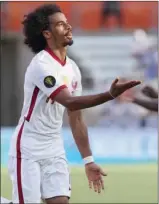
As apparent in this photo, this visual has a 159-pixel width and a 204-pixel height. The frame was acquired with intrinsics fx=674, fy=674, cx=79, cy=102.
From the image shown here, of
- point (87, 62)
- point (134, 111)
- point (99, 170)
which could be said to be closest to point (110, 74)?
point (87, 62)

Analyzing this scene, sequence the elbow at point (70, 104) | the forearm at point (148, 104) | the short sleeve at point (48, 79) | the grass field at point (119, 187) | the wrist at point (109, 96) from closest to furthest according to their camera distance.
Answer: the wrist at point (109, 96) < the elbow at point (70, 104) < the short sleeve at point (48, 79) < the forearm at point (148, 104) < the grass field at point (119, 187)

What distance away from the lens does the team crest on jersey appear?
4098mm

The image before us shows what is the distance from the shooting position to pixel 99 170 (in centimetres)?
451

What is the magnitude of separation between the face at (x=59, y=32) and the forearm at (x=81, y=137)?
58 centimetres

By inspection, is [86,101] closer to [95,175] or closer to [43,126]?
[43,126]

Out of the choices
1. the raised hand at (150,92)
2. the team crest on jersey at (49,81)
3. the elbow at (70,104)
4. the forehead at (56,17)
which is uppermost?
the forehead at (56,17)

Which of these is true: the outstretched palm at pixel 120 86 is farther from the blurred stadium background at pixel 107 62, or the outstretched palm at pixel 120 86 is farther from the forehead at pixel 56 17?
the blurred stadium background at pixel 107 62

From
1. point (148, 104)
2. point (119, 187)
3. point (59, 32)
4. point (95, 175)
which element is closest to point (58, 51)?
point (59, 32)

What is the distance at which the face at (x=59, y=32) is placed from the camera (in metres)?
4.32

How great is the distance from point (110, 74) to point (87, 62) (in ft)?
2.66

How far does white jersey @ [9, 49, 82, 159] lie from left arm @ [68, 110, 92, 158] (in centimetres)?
19

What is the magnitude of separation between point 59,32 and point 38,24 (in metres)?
0.16

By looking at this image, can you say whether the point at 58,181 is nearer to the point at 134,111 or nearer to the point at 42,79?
the point at 42,79

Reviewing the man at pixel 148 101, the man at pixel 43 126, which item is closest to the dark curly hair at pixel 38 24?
the man at pixel 43 126
